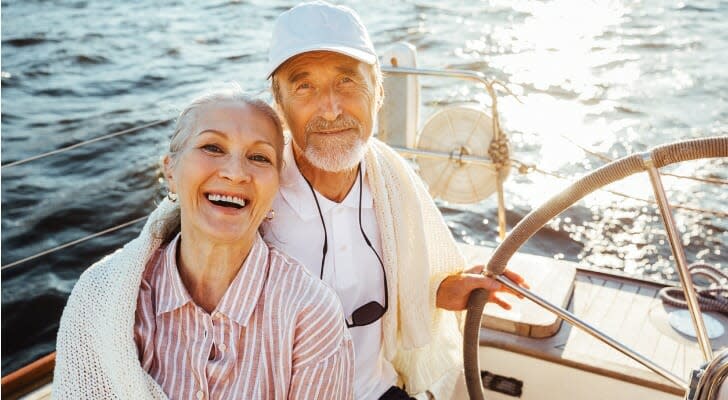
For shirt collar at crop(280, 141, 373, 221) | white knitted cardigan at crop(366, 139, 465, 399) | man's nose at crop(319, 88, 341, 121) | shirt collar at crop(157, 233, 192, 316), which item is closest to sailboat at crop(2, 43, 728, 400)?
white knitted cardigan at crop(366, 139, 465, 399)

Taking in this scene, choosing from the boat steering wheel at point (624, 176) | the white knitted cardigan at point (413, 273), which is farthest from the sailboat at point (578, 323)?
the white knitted cardigan at point (413, 273)

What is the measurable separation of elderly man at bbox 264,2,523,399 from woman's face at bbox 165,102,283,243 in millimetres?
272

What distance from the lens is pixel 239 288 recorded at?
139 cm

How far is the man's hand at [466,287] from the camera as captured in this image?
1724 millimetres

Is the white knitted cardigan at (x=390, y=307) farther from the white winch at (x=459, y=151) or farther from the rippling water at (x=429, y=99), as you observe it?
the rippling water at (x=429, y=99)

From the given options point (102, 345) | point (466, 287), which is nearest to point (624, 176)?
point (466, 287)

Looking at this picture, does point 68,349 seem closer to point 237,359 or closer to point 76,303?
point 76,303

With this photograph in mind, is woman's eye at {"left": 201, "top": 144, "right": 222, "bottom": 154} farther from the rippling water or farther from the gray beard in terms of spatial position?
the rippling water

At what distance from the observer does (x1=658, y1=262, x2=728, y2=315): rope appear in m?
2.24

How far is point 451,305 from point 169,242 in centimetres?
78

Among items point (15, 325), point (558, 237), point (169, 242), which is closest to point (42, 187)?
point (15, 325)

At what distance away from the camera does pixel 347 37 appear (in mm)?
1672

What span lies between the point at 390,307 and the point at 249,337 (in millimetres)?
489

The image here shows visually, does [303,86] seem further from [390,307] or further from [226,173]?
[390,307]
